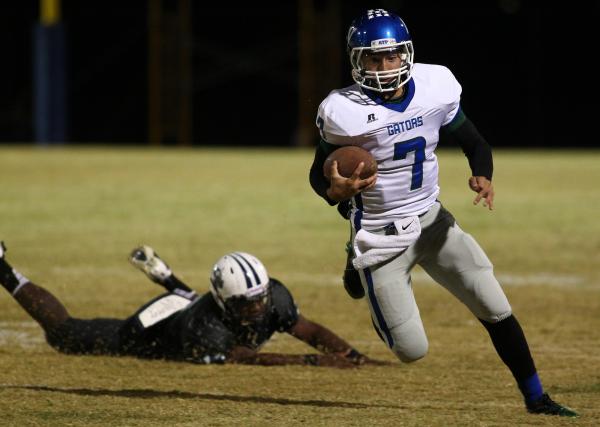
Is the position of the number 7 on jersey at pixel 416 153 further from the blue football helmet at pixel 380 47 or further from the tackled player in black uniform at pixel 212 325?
the tackled player in black uniform at pixel 212 325

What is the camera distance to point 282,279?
9.56m

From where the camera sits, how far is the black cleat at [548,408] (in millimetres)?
5047

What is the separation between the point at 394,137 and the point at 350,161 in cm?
26

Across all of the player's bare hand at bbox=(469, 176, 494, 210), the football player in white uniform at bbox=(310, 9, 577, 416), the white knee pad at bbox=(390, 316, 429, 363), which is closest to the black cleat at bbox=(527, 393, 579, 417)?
the football player in white uniform at bbox=(310, 9, 577, 416)

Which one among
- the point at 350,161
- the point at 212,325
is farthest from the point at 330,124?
the point at 212,325

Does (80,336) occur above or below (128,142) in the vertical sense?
above

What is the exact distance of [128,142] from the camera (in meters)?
25.3

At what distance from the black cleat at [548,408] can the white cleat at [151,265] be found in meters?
2.73

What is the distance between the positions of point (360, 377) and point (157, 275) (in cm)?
160

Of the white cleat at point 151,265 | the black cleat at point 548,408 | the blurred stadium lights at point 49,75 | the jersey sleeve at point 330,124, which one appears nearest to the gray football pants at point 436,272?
the black cleat at point 548,408

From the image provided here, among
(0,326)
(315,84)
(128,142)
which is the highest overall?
(0,326)

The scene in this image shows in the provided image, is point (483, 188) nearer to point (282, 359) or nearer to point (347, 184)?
point (347, 184)

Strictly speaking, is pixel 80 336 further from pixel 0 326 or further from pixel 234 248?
pixel 234 248

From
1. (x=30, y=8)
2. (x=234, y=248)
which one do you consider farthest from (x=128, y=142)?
(x=234, y=248)
